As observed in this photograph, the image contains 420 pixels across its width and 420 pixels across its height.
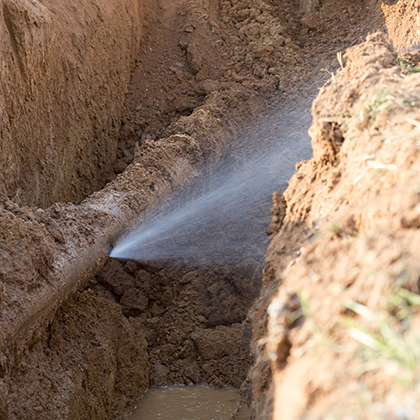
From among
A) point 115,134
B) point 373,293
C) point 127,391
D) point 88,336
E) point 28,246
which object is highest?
point 115,134

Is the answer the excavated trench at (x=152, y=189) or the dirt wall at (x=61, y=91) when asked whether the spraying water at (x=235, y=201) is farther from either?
the dirt wall at (x=61, y=91)

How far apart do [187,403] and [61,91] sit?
4062 mm

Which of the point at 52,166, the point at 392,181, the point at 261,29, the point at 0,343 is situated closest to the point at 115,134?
the point at 52,166

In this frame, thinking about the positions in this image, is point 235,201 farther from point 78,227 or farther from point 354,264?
point 354,264

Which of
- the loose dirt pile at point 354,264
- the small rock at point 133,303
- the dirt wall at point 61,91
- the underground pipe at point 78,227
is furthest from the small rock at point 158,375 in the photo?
the loose dirt pile at point 354,264

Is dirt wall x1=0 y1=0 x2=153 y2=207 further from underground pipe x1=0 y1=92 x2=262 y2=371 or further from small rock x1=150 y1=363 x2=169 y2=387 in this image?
small rock x1=150 y1=363 x2=169 y2=387

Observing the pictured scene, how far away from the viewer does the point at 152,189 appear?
5.29 metres

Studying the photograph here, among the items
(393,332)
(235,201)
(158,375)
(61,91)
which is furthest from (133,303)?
(393,332)

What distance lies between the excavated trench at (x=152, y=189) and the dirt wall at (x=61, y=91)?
0.03 m

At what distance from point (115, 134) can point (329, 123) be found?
16.6 feet

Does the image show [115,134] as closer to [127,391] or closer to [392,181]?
[127,391]

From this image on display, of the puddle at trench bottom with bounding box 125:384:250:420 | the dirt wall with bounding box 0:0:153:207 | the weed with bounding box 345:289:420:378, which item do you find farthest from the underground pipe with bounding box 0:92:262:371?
the weed with bounding box 345:289:420:378

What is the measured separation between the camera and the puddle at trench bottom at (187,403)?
4410 mm

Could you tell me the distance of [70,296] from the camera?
389cm
